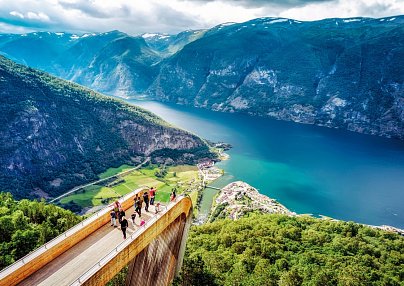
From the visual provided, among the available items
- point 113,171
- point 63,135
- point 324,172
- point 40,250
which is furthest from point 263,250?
point 63,135

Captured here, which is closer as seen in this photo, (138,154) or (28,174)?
A: (28,174)

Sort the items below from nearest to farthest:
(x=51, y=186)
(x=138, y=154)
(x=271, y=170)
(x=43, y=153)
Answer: (x=51, y=186) → (x=43, y=153) → (x=271, y=170) → (x=138, y=154)

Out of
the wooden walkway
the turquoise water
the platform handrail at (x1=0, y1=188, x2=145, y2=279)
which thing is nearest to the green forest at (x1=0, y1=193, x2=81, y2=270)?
the platform handrail at (x1=0, y1=188, x2=145, y2=279)

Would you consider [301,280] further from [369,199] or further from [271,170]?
[271,170]

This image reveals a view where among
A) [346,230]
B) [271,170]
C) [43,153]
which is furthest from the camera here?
[271,170]

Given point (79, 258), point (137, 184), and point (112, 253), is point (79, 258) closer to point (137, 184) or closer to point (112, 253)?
point (112, 253)

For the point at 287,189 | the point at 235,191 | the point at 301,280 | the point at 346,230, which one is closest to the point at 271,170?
the point at 287,189
